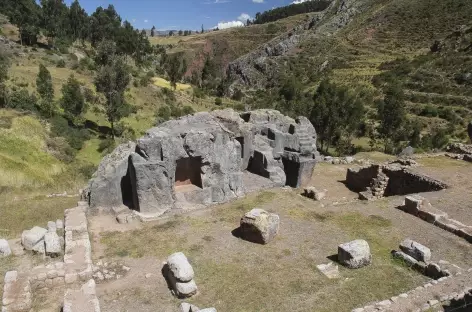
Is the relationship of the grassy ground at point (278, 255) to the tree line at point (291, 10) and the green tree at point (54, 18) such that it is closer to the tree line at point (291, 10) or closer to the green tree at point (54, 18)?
the green tree at point (54, 18)

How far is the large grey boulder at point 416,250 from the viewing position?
1211 cm

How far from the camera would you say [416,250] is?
12.3 m

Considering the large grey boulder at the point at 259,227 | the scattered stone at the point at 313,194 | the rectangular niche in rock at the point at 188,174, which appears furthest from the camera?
the scattered stone at the point at 313,194

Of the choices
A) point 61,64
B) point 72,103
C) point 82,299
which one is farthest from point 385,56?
point 82,299

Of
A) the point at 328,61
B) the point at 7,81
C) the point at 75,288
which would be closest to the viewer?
the point at 75,288

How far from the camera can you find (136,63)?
7112 centimetres

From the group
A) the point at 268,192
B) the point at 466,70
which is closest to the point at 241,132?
the point at 268,192

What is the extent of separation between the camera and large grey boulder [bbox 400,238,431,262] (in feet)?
39.7

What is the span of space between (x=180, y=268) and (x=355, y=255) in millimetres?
5121

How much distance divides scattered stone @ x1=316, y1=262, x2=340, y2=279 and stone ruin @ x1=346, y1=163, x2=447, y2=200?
28.7ft

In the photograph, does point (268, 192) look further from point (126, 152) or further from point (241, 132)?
point (126, 152)

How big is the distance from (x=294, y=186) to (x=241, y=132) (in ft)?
13.9

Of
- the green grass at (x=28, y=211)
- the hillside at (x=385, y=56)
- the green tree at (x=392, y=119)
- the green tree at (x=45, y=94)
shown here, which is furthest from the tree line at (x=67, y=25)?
the green grass at (x=28, y=211)

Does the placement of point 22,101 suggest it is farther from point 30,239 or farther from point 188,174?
point 30,239
